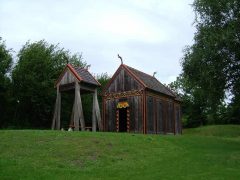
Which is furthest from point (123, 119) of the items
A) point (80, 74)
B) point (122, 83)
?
point (80, 74)

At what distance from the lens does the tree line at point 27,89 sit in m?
44.8

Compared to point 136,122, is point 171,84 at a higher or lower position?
higher

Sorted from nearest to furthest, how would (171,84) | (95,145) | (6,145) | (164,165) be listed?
1. (164,165)
2. (6,145)
3. (95,145)
4. (171,84)

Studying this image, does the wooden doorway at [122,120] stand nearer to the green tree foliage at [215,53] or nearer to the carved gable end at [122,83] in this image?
the carved gable end at [122,83]

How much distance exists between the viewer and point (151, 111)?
37625 millimetres

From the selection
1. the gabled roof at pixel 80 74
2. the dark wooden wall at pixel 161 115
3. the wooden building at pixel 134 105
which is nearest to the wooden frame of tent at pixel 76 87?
the gabled roof at pixel 80 74

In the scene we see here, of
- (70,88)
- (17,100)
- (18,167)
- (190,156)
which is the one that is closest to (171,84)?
(17,100)

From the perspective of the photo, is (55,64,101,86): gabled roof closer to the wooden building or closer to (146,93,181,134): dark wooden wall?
the wooden building

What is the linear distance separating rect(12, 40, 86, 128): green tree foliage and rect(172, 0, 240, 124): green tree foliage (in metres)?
19.2

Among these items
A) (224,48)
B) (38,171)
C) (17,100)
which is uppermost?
(224,48)

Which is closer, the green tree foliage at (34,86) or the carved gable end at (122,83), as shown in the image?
the carved gable end at (122,83)

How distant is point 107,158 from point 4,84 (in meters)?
26.9

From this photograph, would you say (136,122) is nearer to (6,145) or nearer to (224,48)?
(224,48)

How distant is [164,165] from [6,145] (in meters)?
9.07
